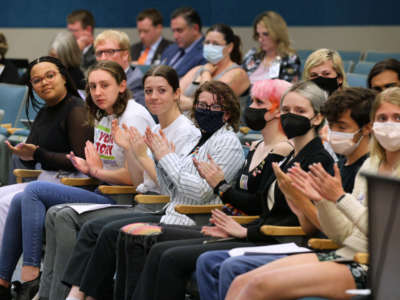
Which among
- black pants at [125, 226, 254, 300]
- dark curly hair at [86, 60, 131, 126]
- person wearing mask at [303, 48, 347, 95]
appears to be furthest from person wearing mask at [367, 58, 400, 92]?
dark curly hair at [86, 60, 131, 126]

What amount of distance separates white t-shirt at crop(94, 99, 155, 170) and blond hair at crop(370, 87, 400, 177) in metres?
1.68

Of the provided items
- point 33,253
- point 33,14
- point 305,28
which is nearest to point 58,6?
point 33,14

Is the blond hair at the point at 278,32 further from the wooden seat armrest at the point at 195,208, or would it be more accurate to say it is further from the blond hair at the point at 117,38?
the wooden seat armrest at the point at 195,208

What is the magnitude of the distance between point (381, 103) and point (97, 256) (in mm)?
1629

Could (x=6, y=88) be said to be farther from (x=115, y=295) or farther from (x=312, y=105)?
(x=312, y=105)

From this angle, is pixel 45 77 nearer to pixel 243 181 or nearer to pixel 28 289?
pixel 28 289

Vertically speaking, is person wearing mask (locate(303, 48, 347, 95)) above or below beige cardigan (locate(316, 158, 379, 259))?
above

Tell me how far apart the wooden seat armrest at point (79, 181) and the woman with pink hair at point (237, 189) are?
100cm

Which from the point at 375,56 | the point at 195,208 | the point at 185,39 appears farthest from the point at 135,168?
the point at 375,56

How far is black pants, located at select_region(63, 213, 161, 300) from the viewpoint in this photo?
3.66 meters

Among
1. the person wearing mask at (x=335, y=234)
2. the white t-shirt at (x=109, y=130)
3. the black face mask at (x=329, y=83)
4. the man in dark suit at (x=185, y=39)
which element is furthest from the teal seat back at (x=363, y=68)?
the person wearing mask at (x=335, y=234)

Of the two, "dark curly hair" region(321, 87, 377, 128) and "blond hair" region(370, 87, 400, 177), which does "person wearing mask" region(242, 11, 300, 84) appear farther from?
"blond hair" region(370, 87, 400, 177)

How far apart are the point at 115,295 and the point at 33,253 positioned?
0.73 m

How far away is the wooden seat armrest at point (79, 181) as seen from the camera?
4.41m
